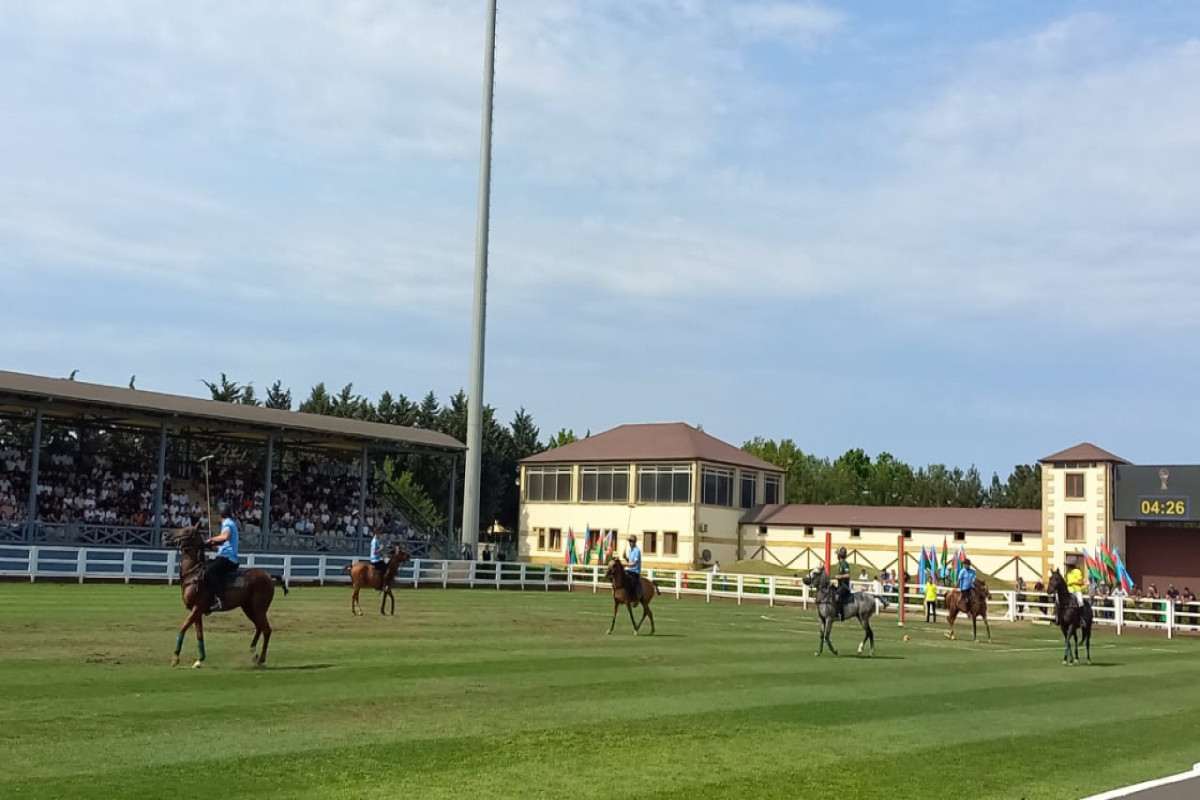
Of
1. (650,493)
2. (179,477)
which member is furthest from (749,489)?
(179,477)

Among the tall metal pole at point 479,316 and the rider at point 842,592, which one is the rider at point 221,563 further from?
the tall metal pole at point 479,316

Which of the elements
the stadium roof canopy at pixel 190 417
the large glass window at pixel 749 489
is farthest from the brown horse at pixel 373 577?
the large glass window at pixel 749 489

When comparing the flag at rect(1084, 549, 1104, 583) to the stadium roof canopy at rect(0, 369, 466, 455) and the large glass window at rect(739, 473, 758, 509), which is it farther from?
the stadium roof canopy at rect(0, 369, 466, 455)

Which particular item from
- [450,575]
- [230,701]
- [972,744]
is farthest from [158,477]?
[972,744]

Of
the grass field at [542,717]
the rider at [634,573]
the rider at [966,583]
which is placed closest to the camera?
the grass field at [542,717]

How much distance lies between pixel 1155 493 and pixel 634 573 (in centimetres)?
3530

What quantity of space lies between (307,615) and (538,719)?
14.4 m

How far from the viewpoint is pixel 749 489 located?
6888 cm

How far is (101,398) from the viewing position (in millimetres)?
41688

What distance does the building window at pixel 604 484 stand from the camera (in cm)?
A: 6850

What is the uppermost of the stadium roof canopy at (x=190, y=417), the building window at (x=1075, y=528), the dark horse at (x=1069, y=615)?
the stadium roof canopy at (x=190, y=417)

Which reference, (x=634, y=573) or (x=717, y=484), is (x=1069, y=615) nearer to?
(x=634, y=573)

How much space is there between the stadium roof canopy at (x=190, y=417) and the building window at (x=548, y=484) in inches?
579

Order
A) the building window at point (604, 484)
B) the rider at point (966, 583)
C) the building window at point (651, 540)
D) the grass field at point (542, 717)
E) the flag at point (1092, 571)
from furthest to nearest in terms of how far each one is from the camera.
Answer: the building window at point (604, 484) → the building window at point (651, 540) → the flag at point (1092, 571) → the rider at point (966, 583) → the grass field at point (542, 717)
